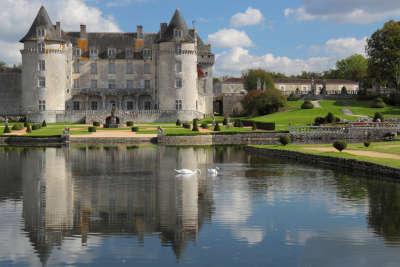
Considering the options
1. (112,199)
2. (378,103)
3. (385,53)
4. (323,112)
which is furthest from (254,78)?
(112,199)

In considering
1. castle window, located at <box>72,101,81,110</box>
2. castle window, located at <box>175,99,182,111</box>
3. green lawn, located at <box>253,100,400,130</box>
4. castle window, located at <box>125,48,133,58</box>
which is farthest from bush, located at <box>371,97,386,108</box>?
castle window, located at <box>72,101,81,110</box>

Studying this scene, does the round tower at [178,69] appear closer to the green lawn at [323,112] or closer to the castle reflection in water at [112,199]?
the green lawn at [323,112]

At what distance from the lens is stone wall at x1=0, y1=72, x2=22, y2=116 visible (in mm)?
85812

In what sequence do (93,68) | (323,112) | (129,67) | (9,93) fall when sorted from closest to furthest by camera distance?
1. (323,112)
2. (93,68)
3. (129,67)
4. (9,93)

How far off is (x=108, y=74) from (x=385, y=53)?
1304 inches

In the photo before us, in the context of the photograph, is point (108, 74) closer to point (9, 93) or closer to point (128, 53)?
point (128, 53)

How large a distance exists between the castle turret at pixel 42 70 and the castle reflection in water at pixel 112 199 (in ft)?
133

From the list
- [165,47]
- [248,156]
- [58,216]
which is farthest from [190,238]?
[165,47]

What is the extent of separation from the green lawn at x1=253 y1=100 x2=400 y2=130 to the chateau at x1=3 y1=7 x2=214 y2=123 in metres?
10.9

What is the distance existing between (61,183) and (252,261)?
1465 cm

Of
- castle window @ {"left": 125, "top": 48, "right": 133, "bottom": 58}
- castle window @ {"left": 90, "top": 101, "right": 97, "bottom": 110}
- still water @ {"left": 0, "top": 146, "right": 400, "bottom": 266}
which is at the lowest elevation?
still water @ {"left": 0, "top": 146, "right": 400, "bottom": 266}

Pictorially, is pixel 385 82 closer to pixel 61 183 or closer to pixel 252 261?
pixel 61 183

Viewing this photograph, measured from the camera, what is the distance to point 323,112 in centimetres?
7838

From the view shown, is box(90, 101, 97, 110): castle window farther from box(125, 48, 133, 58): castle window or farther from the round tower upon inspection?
the round tower
